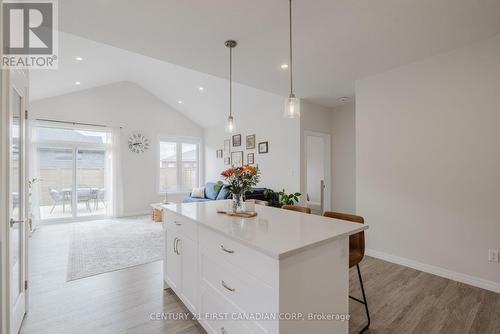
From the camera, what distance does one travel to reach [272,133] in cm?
519

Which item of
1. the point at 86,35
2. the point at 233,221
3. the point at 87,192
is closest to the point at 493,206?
the point at 233,221

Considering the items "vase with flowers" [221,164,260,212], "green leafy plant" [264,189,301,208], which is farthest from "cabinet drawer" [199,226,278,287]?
"green leafy plant" [264,189,301,208]

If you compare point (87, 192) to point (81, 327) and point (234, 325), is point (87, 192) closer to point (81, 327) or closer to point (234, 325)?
point (81, 327)

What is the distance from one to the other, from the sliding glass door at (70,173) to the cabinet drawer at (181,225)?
459cm

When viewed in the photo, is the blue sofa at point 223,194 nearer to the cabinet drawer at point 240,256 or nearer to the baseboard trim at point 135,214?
the baseboard trim at point 135,214

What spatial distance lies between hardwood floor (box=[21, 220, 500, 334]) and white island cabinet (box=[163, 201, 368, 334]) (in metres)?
0.50

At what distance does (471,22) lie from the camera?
215 cm

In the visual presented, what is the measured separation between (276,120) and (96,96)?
4617mm

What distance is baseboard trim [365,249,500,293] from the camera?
241cm

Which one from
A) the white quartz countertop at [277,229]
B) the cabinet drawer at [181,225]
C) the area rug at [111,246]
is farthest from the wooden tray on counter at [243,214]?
the area rug at [111,246]

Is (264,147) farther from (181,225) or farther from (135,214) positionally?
(135,214)

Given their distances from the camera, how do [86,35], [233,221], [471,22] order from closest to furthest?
[233,221] → [471,22] → [86,35]

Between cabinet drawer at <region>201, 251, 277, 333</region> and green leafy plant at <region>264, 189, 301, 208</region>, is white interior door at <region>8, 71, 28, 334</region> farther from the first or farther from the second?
green leafy plant at <region>264, 189, 301, 208</region>

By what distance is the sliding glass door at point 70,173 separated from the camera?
5.22 m
